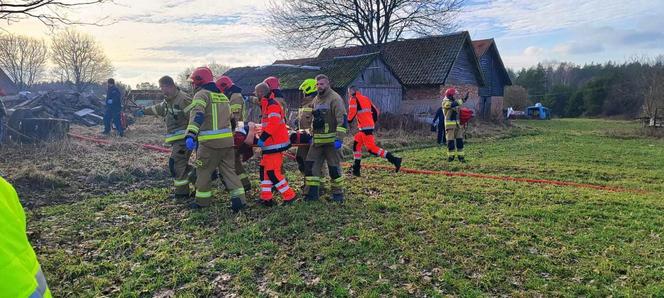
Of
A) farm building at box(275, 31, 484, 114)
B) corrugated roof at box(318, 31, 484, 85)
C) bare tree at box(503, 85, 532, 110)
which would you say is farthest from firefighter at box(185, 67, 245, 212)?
bare tree at box(503, 85, 532, 110)

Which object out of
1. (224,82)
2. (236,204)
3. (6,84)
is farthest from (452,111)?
(6,84)

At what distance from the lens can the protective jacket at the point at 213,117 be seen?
6320 mm

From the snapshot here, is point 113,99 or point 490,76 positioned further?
point 490,76

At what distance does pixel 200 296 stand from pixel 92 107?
75.7 feet

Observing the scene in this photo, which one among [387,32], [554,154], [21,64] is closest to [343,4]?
[387,32]

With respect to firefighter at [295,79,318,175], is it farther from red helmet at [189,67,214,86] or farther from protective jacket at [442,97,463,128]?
protective jacket at [442,97,463,128]

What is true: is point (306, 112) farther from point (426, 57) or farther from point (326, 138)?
point (426, 57)

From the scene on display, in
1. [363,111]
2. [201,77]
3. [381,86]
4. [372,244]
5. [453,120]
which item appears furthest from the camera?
[381,86]

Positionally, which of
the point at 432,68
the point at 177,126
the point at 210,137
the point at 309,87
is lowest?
the point at 210,137

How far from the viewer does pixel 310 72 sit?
23844mm

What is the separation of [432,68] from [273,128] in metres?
21.3

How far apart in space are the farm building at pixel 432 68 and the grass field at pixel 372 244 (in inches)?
713

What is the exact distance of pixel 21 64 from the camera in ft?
208

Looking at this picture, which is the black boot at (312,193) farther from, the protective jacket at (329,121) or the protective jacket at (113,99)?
the protective jacket at (113,99)
